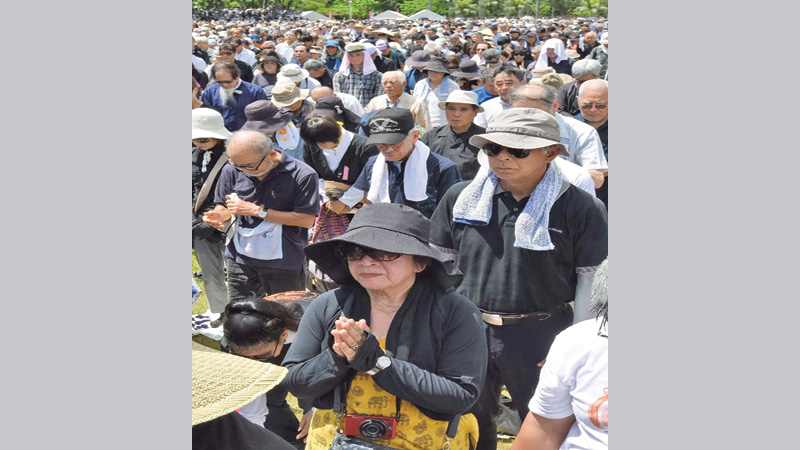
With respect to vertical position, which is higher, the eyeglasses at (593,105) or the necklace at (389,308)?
the eyeglasses at (593,105)

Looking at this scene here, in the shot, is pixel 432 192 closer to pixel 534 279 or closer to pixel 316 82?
pixel 534 279

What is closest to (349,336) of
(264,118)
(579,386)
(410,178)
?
(579,386)

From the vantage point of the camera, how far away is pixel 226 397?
1.93 meters

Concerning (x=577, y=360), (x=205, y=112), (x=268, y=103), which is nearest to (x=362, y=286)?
(x=577, y=360)

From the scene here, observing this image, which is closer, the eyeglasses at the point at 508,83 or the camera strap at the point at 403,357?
the camera strap at the point at 403,357

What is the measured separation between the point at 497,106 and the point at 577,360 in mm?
4529

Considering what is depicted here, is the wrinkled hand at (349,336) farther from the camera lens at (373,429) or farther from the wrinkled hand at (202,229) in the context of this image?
the wrinkled hand at (202,229)

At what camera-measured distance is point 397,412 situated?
2361mm

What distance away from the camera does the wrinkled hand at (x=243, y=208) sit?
4453 mm

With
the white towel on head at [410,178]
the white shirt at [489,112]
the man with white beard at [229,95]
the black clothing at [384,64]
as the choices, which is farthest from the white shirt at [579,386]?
the black clothing at [384,64]

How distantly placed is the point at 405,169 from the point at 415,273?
6.31 feet

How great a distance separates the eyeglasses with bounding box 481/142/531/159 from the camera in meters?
3.00

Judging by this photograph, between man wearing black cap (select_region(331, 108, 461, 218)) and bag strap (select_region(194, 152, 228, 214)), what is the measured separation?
43.9 inches

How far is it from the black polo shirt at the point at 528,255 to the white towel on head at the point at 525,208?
0.05 meters
